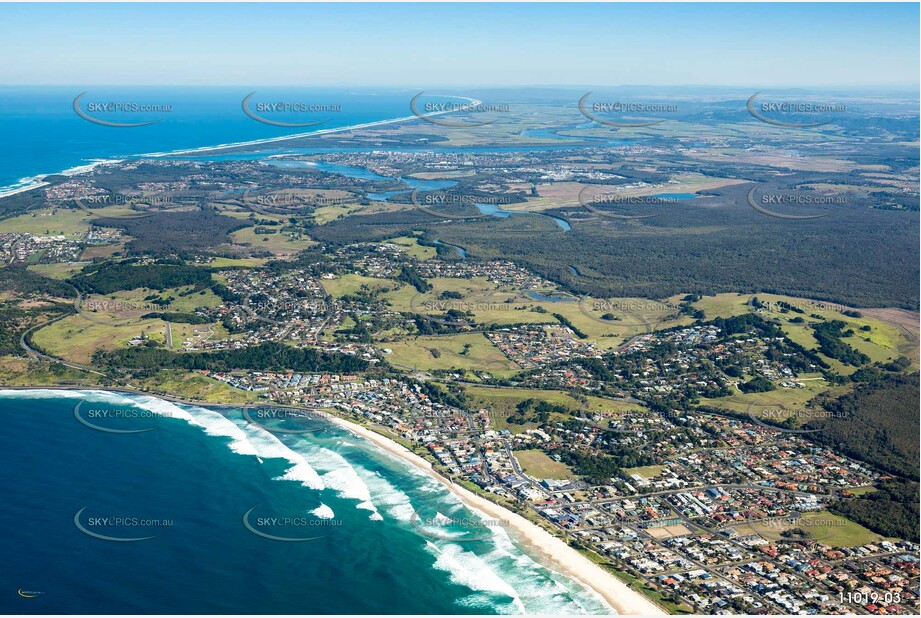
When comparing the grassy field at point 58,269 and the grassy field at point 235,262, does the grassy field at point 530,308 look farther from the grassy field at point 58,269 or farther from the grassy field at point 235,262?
the grassy field at point 58,269

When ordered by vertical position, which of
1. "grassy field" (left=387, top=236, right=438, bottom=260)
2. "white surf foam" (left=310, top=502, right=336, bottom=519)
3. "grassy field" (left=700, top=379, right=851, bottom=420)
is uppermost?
"grassy field" (left=387, top=236, right=438, bottom=260)

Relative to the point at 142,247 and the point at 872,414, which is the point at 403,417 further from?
the point at 142,247

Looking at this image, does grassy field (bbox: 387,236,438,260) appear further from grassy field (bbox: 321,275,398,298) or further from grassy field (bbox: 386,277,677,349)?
grassy field (bbox: 386,277,677,349)

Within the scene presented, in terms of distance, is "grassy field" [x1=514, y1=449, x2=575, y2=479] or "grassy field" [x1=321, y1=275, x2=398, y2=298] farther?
"grassy field" [x1=321, y1=275, x2=398, y2=298]

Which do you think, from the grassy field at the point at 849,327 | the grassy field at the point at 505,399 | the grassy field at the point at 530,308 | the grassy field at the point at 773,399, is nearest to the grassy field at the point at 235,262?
the grassy field at the point at 530,308

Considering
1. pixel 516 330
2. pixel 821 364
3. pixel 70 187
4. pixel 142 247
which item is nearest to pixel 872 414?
pixel 821 364

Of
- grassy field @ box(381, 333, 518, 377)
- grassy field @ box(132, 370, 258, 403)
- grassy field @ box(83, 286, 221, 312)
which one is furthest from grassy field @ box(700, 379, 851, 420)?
grassy field @ box(83, 286, 221, 312)

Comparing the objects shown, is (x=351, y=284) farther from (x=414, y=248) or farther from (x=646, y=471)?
(x=646, y=471)
